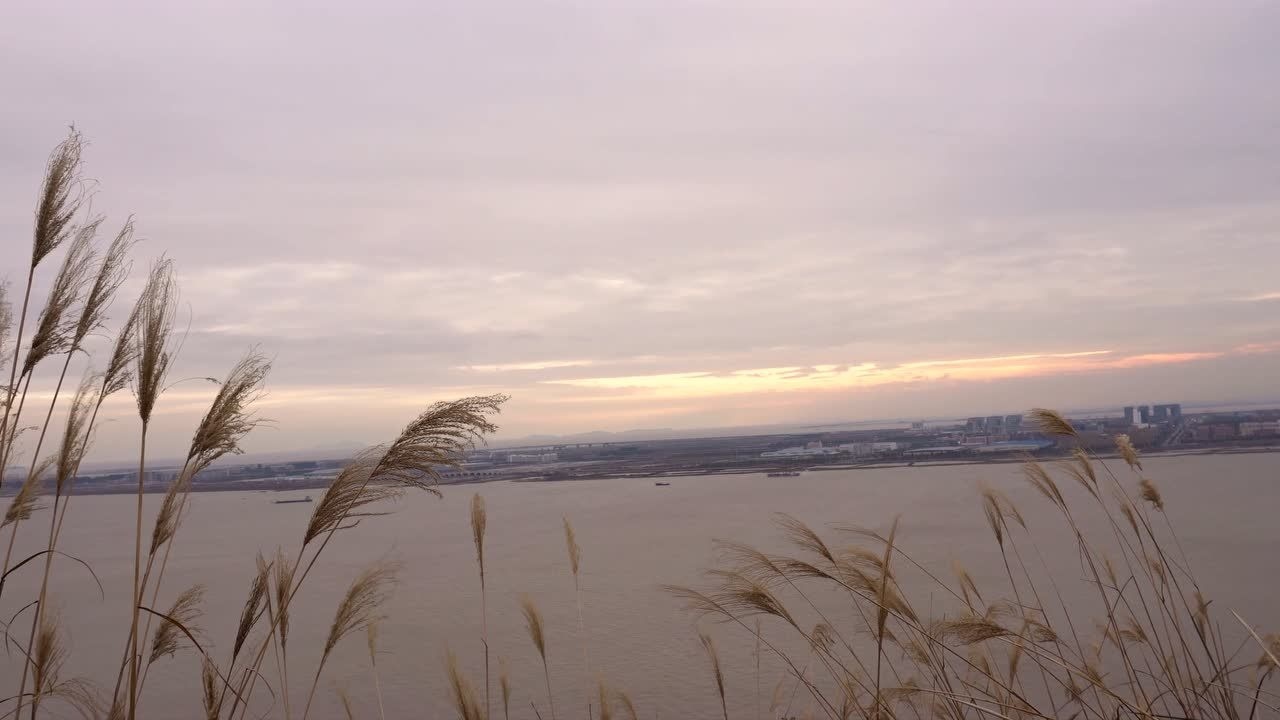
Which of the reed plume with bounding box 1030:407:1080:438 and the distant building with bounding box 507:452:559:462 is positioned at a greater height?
the reed plume with bounding box 1030:407:1080:438

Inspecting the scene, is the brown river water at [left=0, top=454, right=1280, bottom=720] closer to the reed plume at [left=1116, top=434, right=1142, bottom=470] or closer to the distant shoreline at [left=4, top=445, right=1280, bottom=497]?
the reed plume at [left=1116, top=434, right=1142, bottom=470]

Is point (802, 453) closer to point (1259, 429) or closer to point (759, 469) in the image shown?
point (759, 469)

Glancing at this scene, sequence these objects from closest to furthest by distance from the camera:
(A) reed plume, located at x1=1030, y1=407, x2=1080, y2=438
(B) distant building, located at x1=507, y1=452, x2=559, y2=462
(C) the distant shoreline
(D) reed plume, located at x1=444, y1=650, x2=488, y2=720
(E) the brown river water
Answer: (D) reed plume, located at x1=444, y1=650, x2=488, y2=720 < (A) reed plume, located at x1=1030, y1=407, x2=1080, y2=438 < (E) the brown river water < (C) the distant shoreline < (B) distant building, located at x1=507, y1=452, x2=559, y2=462

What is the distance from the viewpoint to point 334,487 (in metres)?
2.06

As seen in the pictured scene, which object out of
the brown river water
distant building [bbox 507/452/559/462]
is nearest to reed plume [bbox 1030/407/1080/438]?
the brown river water

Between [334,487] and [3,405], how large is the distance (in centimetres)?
115

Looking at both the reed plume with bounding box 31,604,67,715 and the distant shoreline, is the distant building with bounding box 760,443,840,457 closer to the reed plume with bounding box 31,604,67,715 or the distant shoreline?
the distant shoreline

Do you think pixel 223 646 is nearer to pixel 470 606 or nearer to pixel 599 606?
pixel 470 606

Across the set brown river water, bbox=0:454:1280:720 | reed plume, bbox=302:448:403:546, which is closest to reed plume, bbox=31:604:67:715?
brown river water, bbox=0:454:1280:720

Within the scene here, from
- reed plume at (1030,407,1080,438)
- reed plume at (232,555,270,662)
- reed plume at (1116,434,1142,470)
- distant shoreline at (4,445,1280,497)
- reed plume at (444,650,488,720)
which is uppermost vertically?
reed plume at (1030,407,1080,438)

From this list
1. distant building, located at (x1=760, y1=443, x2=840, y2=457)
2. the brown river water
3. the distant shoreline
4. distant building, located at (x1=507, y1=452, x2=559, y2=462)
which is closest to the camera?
the brown river water

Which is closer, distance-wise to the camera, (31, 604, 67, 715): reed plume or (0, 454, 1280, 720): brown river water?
(31, 604, 67, 715): reed plume

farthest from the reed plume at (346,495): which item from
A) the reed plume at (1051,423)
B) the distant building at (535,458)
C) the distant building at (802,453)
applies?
the distant building at (535,458)

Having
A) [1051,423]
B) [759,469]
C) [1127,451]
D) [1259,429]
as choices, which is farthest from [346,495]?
[1259,429]
